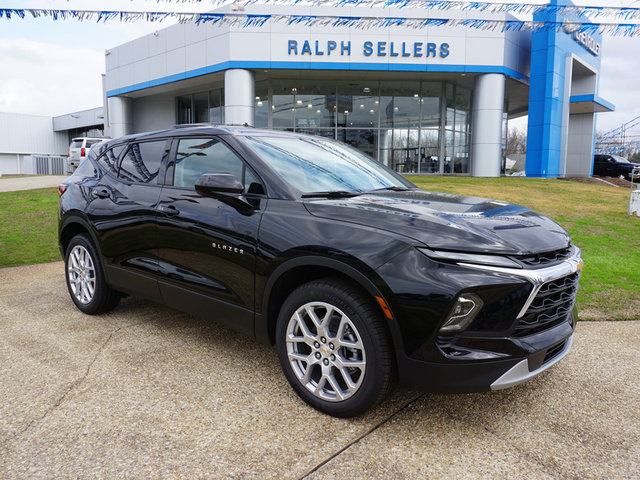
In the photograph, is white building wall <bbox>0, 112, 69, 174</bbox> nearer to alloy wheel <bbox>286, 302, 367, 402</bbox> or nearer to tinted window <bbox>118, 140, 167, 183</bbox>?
tinted window <bbox>118, 140, 167, 183</bbox>

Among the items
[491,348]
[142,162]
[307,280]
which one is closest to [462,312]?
[491,348]

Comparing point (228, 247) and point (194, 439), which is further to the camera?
point (228, 247)

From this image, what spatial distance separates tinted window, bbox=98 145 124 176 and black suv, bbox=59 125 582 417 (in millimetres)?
262

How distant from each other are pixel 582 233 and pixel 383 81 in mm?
18699

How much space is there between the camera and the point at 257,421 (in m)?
2.72

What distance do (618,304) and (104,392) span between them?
4.98 metres

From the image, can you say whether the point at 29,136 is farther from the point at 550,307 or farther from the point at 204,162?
the point at 550,307

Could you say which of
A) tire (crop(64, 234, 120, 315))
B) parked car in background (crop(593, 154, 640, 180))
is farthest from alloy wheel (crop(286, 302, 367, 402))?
parked car in background (crop(593, 154, 640, 180))

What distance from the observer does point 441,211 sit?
9.16ft

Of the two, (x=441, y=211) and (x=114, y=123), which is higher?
(x=114, y=123)

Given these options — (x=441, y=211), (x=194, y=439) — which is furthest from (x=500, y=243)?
(x=194, y=439)

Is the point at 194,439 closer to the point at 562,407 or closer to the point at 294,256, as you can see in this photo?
the point at 294,256

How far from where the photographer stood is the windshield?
3.26m

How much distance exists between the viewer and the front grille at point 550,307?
2414 mm
